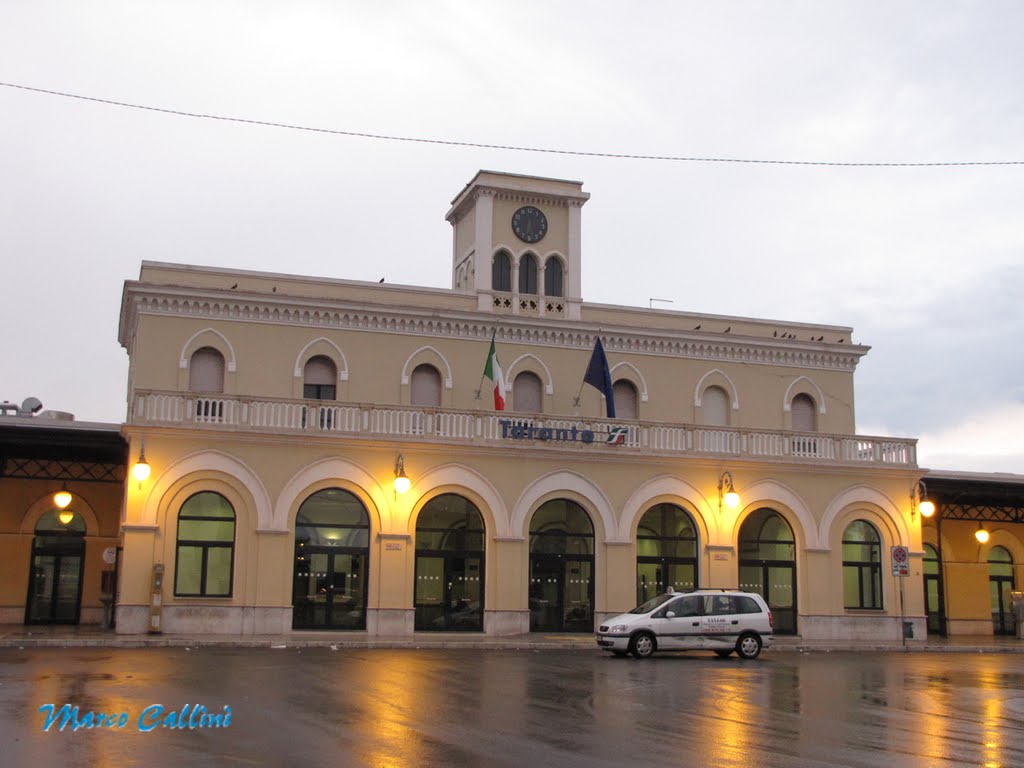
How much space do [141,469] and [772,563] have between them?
1787 centimetres

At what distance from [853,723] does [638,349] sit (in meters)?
24.6

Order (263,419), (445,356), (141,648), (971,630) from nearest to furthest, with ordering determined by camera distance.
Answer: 1. (141,648)
2. (263,419)
3. (445,356)
4. (971,630)

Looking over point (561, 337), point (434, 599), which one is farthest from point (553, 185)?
point (434, 599)

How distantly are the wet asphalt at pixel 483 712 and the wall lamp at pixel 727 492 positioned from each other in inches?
372

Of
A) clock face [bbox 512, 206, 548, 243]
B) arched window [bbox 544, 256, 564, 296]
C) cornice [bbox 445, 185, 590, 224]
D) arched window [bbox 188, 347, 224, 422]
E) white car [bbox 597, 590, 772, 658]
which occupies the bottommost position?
white car [bbox 597, 590, 772, 658]

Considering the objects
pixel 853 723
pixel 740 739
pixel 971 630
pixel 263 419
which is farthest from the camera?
pixel 971 630

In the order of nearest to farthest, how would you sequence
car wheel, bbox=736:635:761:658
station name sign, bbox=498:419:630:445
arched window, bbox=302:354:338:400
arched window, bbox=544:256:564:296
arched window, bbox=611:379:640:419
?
1. car wheel, bbox=736:635:761:658
2. station name sign, bbox=498:419:630:445
3. arched window, bbox=302:354:338:400
4. arched window, bbox=611:379:640:419
5. arched window, bbox=544:256:564:296

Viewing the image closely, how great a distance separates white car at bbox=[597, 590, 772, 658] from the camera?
86.7 ft

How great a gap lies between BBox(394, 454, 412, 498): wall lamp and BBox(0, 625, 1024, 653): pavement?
3.79 meters

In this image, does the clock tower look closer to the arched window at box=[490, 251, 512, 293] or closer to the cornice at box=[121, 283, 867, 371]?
the arched window at box=[490, 251, 512, 293]

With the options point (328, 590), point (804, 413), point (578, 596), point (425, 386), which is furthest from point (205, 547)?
point (804, 413)

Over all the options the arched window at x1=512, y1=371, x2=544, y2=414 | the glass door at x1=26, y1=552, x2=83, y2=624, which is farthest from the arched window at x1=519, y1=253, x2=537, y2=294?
the glass door at x1=26, y1=552, x2=83, y2=624

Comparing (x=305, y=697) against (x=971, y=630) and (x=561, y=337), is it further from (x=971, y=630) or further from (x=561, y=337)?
(x=971, y=630)

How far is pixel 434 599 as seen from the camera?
3167 cm
